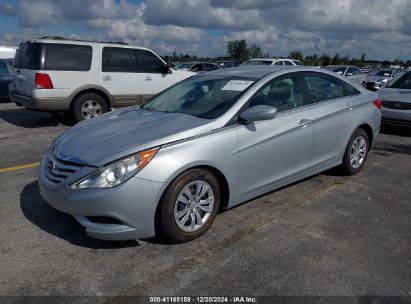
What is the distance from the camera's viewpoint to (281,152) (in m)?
4.06

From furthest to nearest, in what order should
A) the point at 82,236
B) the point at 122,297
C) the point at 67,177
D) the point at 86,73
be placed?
the point at 86,73, the point at 82,236, the point at 67,177, the point at 122,297

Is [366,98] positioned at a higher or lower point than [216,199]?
higher

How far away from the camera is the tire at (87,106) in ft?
28.0

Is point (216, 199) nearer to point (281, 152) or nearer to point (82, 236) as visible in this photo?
point (281, 152)

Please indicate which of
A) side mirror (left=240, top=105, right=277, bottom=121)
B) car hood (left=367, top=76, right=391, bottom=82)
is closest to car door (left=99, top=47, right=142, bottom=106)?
side mirror (left=240, top=105, right=277, bottom=121)

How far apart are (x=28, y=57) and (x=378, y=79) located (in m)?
17.3

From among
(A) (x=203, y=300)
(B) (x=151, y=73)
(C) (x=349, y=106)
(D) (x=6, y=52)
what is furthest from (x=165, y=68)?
(D) (x=6, y=52)

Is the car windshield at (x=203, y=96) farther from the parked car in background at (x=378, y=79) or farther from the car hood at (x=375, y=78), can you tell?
the car hood at (x=375, y=78)

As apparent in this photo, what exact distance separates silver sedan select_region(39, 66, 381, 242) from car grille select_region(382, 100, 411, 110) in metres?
3.87

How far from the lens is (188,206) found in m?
3.35

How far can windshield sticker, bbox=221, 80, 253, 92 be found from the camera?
4.03 meters

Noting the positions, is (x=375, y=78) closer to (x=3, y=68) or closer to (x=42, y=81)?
(x=3, y=68)

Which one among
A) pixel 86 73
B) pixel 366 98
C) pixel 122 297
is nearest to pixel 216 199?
pixel 122 297

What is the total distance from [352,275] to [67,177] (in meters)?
2.35
